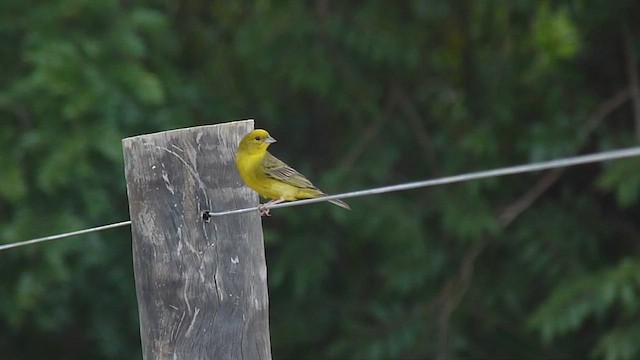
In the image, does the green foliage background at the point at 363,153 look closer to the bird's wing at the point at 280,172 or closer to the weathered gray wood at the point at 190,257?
the bird's wing at the point at 280,172

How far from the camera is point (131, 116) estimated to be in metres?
6.10

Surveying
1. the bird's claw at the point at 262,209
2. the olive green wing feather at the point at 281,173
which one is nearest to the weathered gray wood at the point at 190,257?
the bird's claw at the point at 262,209

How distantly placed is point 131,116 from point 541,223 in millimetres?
2299

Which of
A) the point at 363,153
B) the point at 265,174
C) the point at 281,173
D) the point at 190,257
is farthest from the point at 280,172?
the point at 363,153

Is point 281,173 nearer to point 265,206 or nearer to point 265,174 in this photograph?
point 265,174

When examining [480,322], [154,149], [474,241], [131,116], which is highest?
[131,116]

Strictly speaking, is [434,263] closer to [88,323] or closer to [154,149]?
[88,323]

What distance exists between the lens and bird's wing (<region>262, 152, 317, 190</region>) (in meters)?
3.31

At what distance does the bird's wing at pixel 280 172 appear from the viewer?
3.31m

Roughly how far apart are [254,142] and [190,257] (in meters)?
0.45

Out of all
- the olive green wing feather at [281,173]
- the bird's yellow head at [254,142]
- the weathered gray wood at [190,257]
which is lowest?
the weathered gray wood at [190,257]

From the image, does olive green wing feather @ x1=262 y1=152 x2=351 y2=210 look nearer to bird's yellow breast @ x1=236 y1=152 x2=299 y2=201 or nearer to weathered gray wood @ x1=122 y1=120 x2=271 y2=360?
bird's yellow breast @ x1=236 y1=152 x2=299 y2=201

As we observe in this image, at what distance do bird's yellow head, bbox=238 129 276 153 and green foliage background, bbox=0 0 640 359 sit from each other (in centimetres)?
267

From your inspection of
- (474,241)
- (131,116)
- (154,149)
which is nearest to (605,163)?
(474,241)
